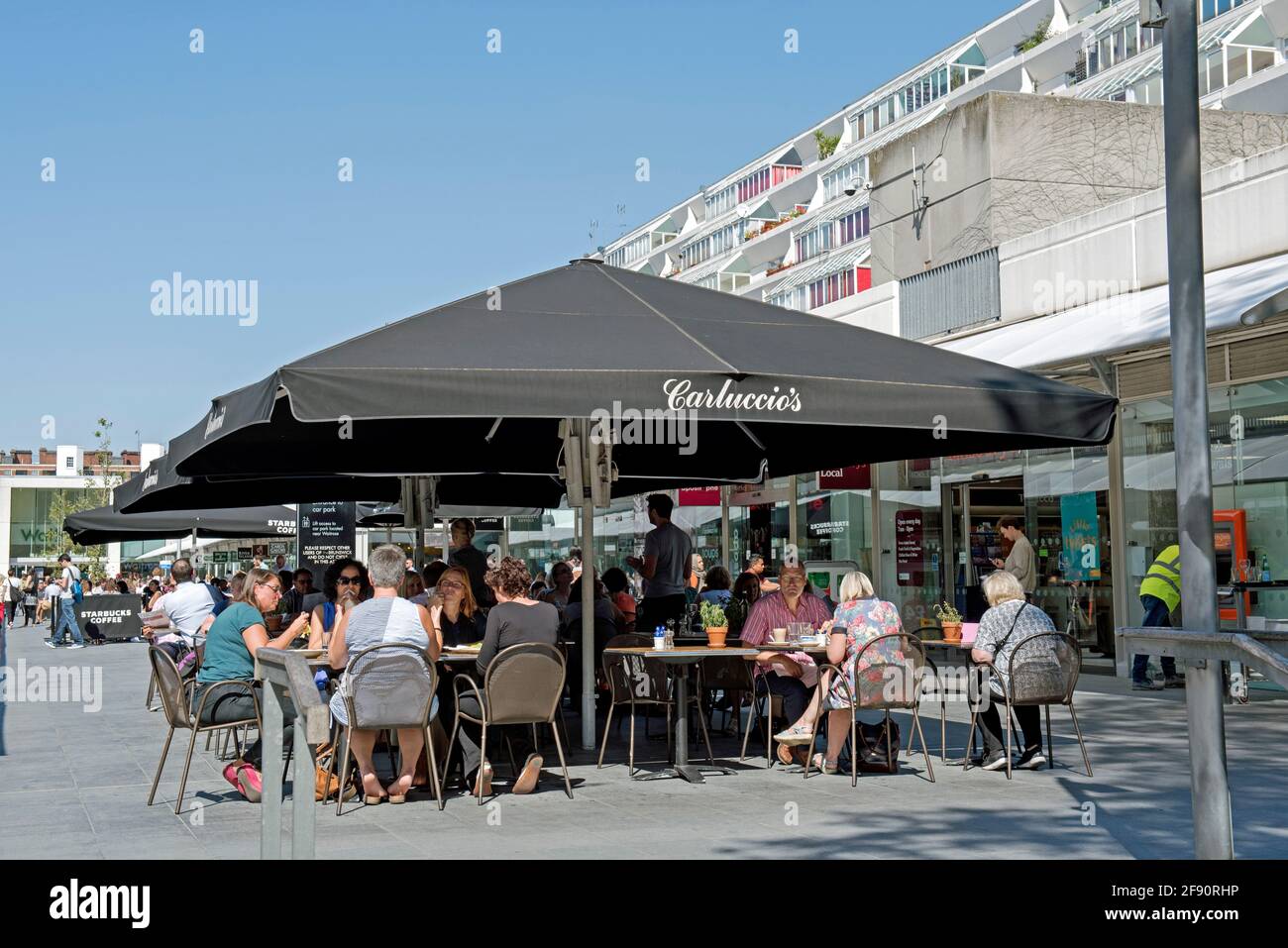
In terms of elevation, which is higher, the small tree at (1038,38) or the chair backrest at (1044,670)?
the small tree at (1038,38)

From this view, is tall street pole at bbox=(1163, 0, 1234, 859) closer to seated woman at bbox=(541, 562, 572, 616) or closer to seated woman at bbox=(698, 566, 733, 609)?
seated woman at bbox=(698, 566, 733, 609)

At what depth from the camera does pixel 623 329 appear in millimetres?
7102

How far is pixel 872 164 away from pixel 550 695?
15159 millimetres

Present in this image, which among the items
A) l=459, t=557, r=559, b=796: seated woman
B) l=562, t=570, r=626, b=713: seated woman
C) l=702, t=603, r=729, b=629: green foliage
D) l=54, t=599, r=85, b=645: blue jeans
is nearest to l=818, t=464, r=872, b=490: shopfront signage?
l=562, t=570, r=626, b=713: seated woman

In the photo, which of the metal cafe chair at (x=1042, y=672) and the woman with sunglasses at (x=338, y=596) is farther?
the woman with sunglasses at (x=338, y=596)

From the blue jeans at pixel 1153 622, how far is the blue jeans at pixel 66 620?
2271 cm

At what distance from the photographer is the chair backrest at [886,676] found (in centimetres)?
799

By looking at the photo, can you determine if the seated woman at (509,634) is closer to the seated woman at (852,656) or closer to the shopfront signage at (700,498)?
the seated woman at (852,656)

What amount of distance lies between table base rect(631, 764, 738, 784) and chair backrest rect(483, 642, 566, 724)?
97 centimetres

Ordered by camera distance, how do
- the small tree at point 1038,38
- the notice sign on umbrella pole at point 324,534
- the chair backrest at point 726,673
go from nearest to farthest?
the chair backrest at point 726,673, the notice sign on umbrella pole at point 324,534, the small tree at point 1038,38

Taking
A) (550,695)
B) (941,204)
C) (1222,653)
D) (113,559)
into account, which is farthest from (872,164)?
(113,559)

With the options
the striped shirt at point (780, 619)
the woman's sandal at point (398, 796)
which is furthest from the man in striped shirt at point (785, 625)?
the woman's sandal at point (398, 796)

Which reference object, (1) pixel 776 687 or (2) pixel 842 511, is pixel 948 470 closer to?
(2) pixel 842 511

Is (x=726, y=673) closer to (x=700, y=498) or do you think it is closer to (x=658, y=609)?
(x=658, y=609)
